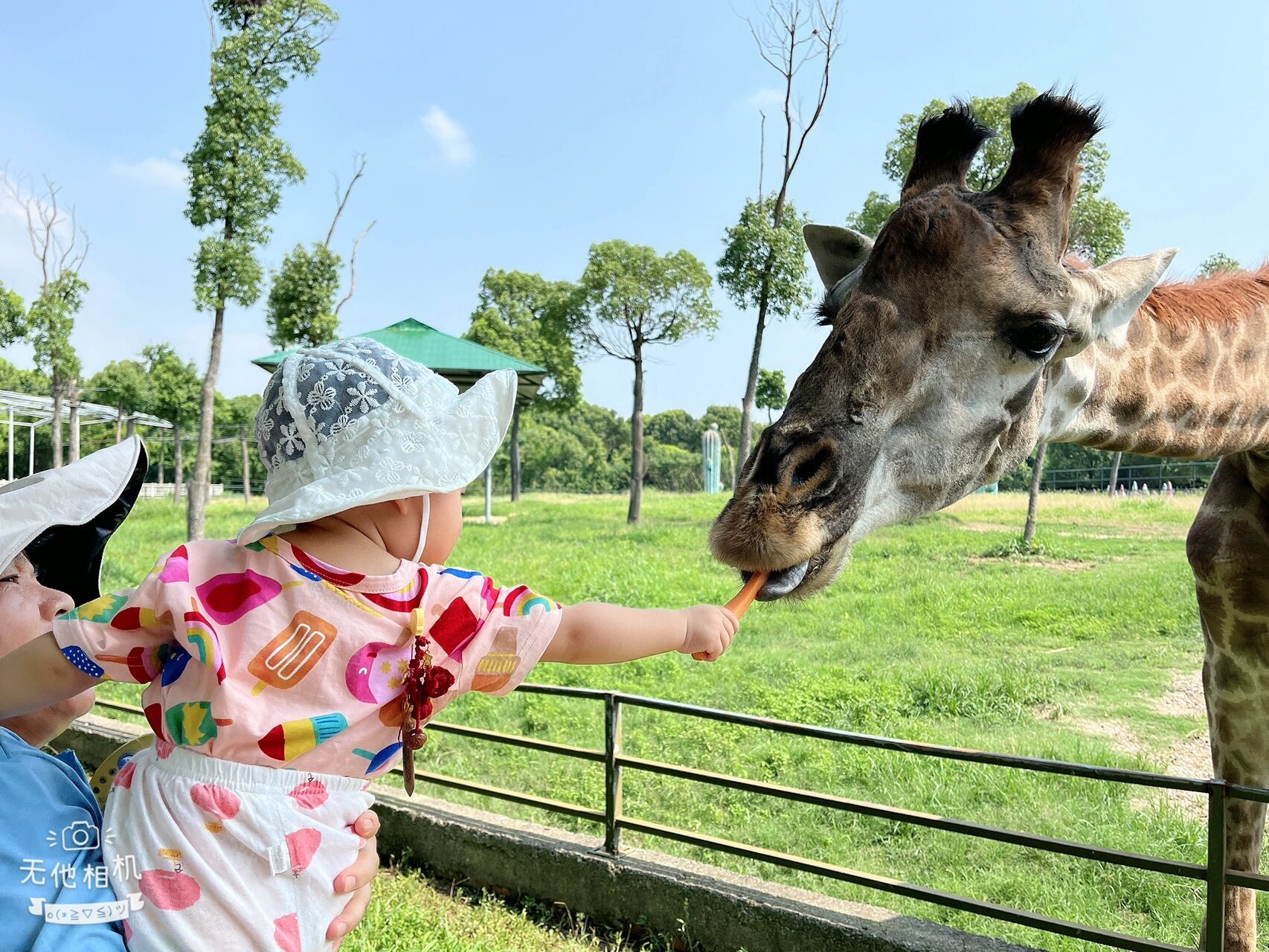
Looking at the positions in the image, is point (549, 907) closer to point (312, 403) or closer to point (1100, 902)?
point (1100, 902)

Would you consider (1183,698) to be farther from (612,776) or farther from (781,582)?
(781,582)

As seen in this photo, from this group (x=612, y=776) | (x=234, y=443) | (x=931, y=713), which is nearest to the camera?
(x=612, y=776)

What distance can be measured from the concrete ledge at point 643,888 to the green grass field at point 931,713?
0.85 ft

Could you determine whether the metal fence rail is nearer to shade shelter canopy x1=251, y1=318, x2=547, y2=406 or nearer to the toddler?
the toddler

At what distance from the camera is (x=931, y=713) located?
20.5ft

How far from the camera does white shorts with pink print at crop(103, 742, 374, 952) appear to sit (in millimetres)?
1275

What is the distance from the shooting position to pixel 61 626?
1293 mm

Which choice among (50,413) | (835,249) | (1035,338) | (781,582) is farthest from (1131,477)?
(50,413)

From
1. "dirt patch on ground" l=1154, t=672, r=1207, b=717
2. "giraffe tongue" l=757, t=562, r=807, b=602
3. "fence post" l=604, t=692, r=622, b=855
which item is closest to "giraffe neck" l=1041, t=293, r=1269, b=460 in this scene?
"giraffe tongue" l=757, t=562, r=807, b=602

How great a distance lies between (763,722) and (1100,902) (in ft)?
5.47

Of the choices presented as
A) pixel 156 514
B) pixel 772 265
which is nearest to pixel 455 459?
pixel 772 265

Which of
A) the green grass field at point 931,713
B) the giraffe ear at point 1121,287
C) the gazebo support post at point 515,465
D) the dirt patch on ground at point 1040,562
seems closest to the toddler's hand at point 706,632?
the giraffe ear at point 1121,287

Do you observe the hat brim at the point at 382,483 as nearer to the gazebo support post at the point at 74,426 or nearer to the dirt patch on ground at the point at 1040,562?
the dirt patch on ground at the point at 1040,562

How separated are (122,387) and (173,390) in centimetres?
174
